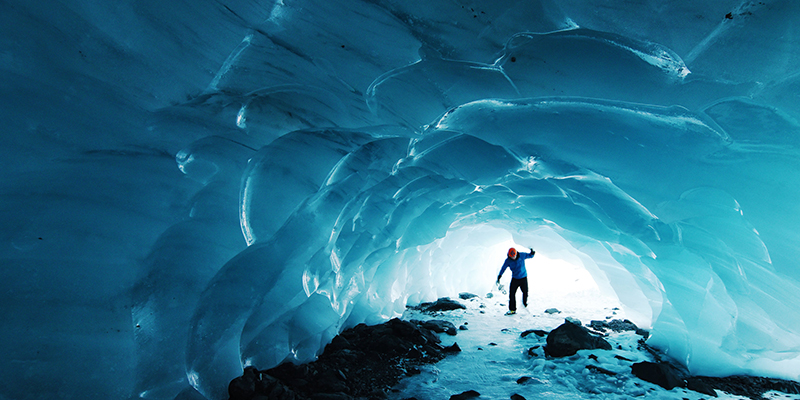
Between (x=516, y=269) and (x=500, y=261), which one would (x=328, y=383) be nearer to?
(x=516, y=269)

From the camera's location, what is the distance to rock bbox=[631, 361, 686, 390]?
4.61 metres

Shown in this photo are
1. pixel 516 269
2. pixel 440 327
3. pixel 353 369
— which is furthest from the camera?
pixel 516 269

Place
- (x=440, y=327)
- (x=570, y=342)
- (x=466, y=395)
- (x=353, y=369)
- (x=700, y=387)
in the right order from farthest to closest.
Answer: (x=440, y=327) < (x=570, y=342) < (x=353, y=369) < (x=700, y=387) < (x=466, y=395)

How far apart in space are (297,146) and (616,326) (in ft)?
28.3

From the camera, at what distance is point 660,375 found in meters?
4.67

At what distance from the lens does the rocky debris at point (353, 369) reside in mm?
3807

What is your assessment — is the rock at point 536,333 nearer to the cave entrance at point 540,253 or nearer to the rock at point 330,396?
the cave entrance at point 540,253

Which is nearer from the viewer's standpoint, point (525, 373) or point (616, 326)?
point (525, 373)

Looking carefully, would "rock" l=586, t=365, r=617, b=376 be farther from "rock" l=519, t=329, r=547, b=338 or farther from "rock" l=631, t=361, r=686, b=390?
"rock" l=519, t=329, r=547, b=338

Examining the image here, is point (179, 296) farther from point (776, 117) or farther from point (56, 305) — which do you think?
point (776, 117)

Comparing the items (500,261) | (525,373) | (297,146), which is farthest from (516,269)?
(500,261)

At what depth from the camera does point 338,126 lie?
12.7 feet

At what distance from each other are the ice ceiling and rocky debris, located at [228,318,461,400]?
12.0 inches

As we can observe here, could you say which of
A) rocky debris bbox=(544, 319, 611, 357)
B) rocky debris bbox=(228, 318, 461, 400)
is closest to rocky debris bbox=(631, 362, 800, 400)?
rocky debris bbox=(544, 319, 611, 357)
